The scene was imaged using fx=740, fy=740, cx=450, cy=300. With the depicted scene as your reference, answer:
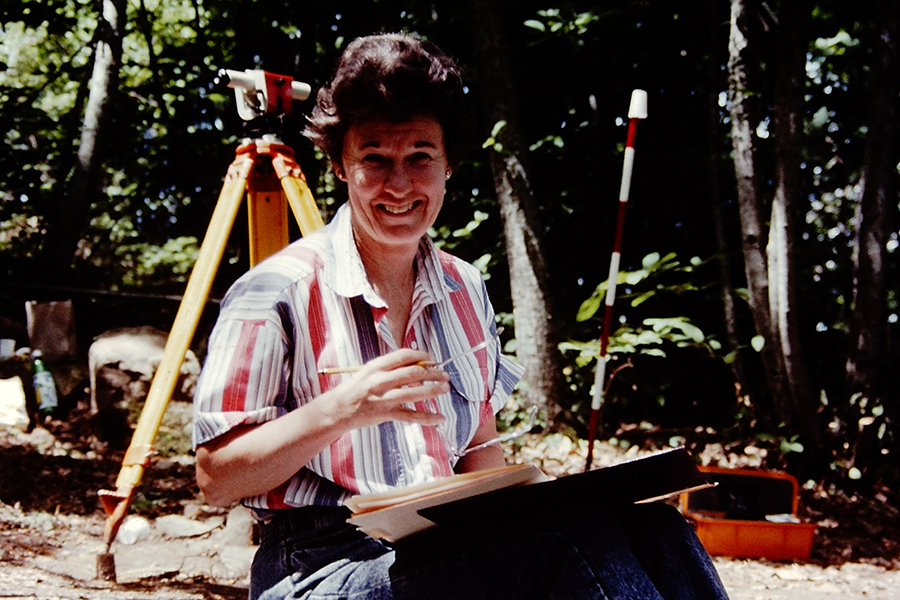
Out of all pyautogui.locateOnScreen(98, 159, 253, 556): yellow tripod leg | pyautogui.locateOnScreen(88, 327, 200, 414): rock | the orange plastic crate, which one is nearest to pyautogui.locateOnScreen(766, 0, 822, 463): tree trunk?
the orange plastic crate

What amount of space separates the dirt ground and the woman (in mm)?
1546

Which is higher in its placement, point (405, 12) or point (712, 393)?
point (405, 12)

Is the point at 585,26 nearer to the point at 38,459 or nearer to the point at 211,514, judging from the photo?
the point at 211,514

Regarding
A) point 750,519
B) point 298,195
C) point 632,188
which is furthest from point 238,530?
point 632,188

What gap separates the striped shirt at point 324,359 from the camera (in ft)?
3.71

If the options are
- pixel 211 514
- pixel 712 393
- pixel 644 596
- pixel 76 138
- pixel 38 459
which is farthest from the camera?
pixel 76 138

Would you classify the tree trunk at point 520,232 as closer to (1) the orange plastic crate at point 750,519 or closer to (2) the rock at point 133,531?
(1) the orange plastic crate at point 750,519

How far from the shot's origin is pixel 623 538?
109 cm

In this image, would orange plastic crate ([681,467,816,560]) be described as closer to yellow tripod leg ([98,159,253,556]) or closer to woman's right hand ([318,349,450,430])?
yellow tripod leg ([98,159,253,556])

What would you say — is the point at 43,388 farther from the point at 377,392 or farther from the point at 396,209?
the point at 377,392

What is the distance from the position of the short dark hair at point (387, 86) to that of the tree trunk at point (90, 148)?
14.3 feet

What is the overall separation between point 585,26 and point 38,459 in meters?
3.83

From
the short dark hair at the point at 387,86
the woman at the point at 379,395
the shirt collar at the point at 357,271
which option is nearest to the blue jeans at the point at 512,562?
the woman at the point at 379,395

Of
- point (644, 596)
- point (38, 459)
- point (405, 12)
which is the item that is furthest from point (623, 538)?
point (405, 12)
